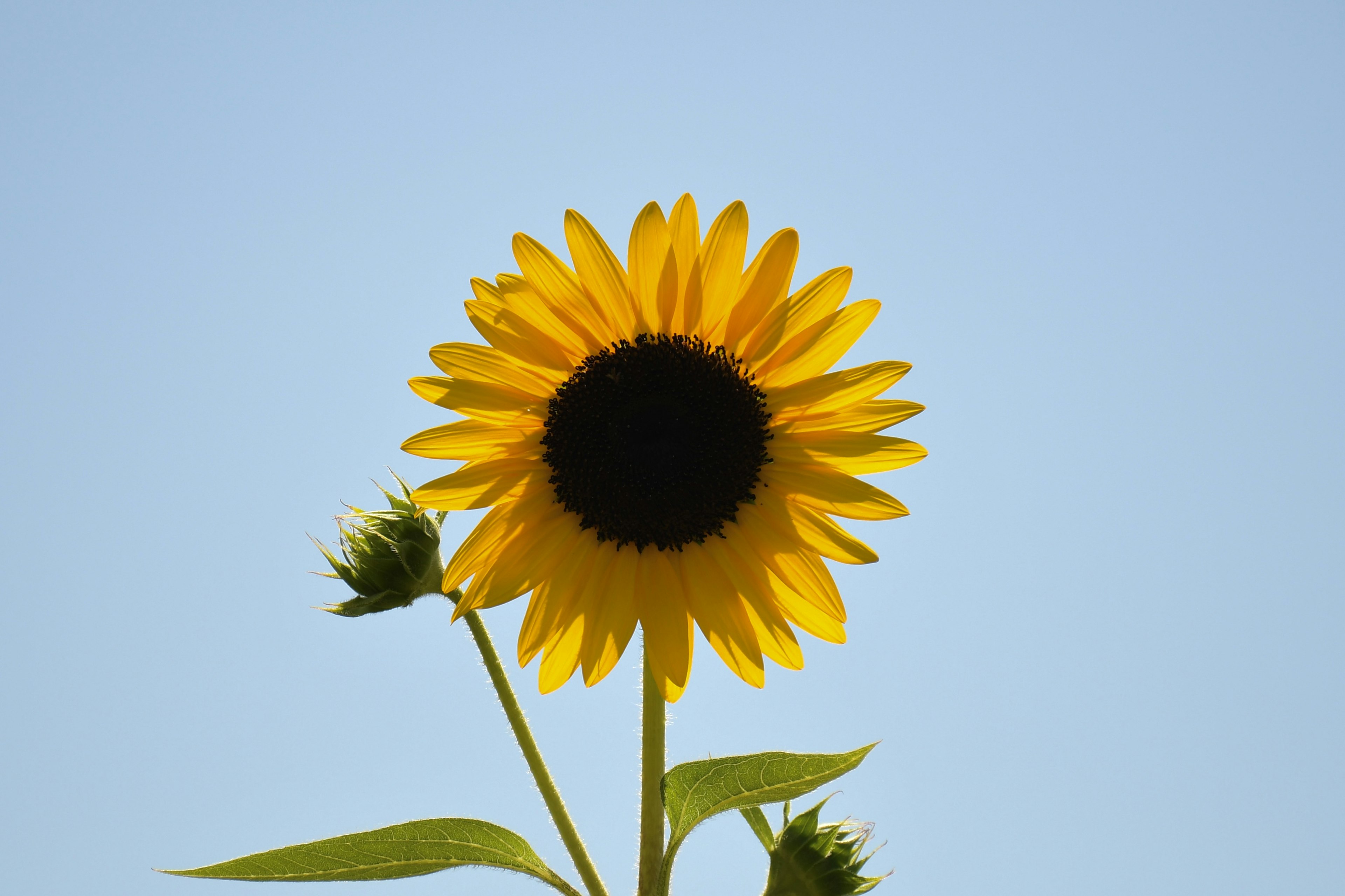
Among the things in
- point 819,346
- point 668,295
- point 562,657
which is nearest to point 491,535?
point 562,657

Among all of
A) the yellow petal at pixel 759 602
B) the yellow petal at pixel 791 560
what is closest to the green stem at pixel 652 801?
the yellow petal at pixel 759 602

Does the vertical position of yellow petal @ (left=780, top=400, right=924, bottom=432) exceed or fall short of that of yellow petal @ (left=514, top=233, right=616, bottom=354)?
it falls short

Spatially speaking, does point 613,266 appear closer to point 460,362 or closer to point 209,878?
point 460,362

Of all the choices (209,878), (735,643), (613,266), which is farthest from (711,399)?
(209,878)

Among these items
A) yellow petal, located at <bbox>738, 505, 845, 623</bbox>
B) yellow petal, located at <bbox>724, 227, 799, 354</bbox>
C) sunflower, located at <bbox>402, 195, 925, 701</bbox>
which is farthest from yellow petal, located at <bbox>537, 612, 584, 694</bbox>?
yellow petal, located at <bbox>724, 227, 799, 354</bbox>

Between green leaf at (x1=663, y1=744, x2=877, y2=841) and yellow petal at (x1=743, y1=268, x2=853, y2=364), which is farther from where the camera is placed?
yellow petal at (x1=743, y1=268, x2=853, y2=364)

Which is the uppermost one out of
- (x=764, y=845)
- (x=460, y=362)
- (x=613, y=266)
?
(x=613, y=266)

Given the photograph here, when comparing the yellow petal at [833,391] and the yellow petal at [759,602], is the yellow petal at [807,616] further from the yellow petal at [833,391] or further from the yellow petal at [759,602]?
the yellow petal at [833,391]

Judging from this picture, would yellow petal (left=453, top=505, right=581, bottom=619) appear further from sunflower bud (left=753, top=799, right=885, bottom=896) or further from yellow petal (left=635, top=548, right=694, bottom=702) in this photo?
sunflower bud (left=753, top=799, right=885, bottom=896)
